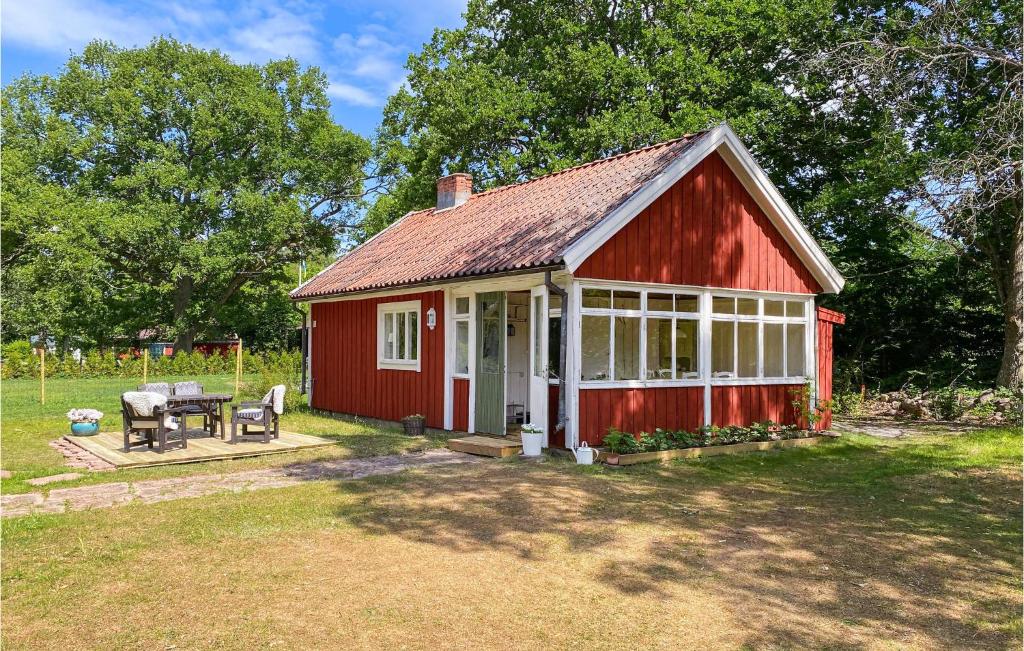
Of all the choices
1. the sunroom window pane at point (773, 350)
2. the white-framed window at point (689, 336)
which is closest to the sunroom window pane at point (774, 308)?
the white-framed window at point (689, 336)

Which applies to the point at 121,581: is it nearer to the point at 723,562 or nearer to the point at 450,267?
the point at 723,562

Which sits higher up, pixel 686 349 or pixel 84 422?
pixel 686 349

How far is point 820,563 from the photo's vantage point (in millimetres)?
6281

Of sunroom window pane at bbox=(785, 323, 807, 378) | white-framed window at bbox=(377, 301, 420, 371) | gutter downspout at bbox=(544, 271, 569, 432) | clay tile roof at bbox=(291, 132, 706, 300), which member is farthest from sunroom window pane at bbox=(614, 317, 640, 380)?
white-framed window at bbox=(377, 301, 420, 371)

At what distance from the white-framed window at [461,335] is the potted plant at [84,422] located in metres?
6.43

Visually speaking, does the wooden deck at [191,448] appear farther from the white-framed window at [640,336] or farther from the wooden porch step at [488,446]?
the white-framed window at [640,336]

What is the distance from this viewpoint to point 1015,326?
18047 mm

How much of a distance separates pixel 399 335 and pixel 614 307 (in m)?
5.37

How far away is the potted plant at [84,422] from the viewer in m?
13.9

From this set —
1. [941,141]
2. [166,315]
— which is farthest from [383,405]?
[166,315]

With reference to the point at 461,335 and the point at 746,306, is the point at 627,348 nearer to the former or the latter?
the point at 746,306

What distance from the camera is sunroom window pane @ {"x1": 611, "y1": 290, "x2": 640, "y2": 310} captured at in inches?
472

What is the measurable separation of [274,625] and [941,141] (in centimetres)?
1713

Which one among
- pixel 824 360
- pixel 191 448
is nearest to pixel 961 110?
pixel 824 360
